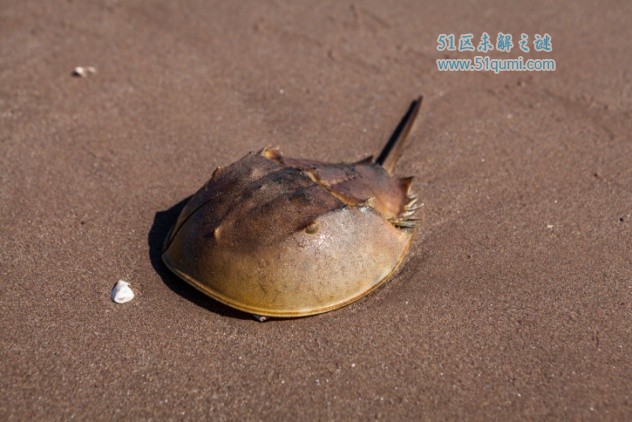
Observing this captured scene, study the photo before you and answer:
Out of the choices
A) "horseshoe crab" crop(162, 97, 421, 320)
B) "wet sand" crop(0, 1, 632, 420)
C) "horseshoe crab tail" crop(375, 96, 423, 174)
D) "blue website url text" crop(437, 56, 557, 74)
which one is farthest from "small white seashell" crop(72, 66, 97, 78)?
"blue website url text" crop(437, 56, 557, 74)

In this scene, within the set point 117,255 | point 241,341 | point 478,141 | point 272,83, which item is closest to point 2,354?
point 117,255

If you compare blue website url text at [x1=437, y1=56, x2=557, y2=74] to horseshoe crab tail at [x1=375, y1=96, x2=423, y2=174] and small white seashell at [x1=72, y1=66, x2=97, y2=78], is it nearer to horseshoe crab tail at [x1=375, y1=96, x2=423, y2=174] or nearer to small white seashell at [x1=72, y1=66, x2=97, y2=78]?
horseshoe crab tail at [x1=375, y1=96, x2=423, y2=174]

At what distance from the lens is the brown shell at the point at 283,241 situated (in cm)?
236

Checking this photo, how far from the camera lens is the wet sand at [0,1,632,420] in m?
2.40

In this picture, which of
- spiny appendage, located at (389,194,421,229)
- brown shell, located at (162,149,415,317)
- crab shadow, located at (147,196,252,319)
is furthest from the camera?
spiny appendage, located at (389,194,421,229)

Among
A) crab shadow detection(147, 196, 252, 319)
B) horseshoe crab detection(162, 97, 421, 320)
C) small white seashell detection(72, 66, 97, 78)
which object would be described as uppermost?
horseshoe crab detection(162, 97, 421, 320)

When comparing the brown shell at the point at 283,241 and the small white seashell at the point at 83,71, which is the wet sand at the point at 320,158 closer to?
the small white seashell at the point at 83,71

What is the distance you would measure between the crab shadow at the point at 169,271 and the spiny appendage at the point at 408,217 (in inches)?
30.6

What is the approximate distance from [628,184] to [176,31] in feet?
10.7

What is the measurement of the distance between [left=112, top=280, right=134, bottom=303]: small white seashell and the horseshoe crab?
0.23 m

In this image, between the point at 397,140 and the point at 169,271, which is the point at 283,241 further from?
the point at 397,140

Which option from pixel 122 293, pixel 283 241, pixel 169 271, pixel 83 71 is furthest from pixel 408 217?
pixel 83 71

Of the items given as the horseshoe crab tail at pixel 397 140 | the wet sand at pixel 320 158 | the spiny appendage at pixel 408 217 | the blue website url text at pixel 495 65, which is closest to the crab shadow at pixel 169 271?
the wet sand at pixel 320 158

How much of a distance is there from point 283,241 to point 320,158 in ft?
4.44
